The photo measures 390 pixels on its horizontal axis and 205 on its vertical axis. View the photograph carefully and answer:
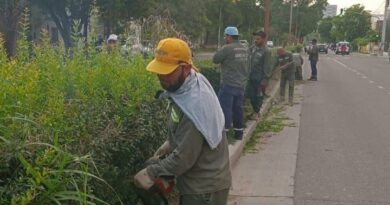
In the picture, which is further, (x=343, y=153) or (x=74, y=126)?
(x=343, y=153)

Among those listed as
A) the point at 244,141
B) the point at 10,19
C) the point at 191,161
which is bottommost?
the point at 244,141

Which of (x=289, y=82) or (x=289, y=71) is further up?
(x=289, y=71)

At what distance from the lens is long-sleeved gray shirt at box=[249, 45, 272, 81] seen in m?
10.0

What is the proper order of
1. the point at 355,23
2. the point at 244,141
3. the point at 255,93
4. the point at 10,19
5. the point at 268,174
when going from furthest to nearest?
the point at 355,23 → the point at 10,19 → the point at 255,93 → the point at 244,141 → the point at 268,174

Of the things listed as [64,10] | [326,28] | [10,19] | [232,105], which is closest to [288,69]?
[232,105]

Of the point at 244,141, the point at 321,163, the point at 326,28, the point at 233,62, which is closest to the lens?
the point at 321,163

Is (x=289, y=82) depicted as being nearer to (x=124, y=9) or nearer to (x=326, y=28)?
(x=124, y=9)

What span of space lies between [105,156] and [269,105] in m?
10.2

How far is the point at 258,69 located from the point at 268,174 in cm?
371

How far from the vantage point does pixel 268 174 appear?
6742 mm

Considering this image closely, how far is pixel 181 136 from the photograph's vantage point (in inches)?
117

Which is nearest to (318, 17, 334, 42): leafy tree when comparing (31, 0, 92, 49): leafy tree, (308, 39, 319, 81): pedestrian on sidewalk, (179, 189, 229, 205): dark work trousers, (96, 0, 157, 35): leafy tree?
(96, 0, 157, 35): leafy tree

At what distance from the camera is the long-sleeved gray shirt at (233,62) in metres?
7.75

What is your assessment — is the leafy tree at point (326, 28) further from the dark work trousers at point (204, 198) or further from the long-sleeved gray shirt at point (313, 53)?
the dark work trousers at point (204, 198)
